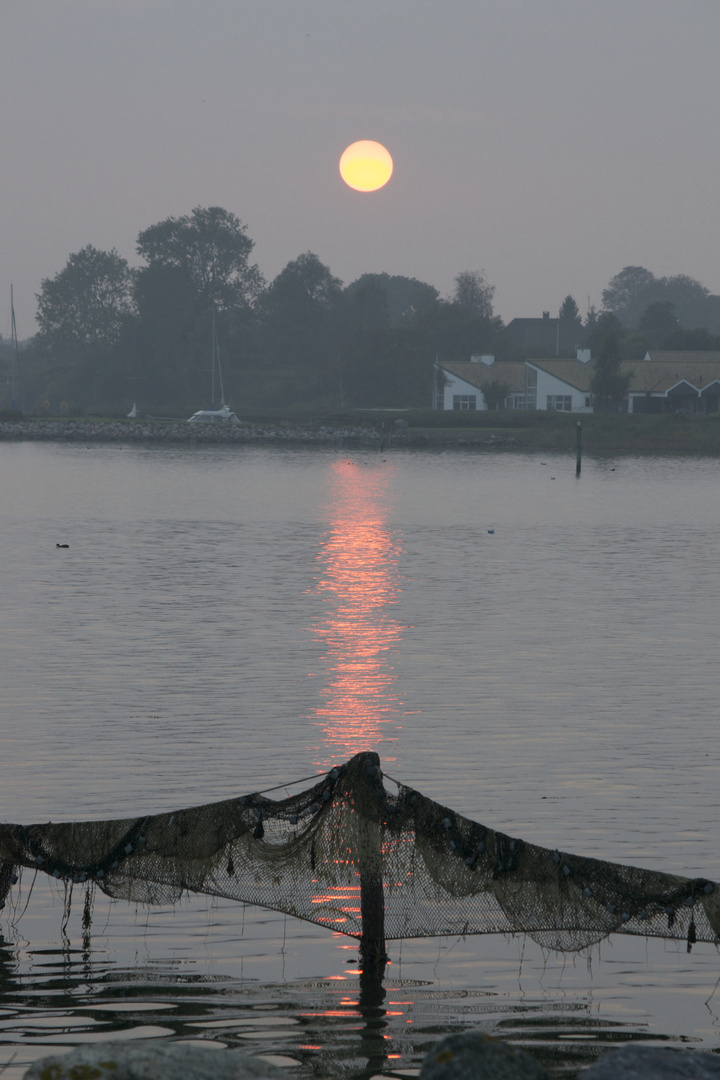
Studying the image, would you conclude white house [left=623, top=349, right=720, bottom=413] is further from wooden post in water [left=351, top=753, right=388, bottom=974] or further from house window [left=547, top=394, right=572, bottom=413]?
wooden post in water [left=351, top=753, right=388, bottom=974]

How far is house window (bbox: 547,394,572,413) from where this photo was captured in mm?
165250

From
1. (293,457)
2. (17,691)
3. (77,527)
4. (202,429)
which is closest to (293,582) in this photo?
(17,691)

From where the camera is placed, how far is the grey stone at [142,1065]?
6.74 metres

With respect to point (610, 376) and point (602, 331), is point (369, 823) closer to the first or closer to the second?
point (610, 376)

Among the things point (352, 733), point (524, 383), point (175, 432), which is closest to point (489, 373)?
point (524, 383)

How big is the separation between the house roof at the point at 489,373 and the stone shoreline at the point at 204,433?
43.6 feet

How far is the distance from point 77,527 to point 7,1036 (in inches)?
2094

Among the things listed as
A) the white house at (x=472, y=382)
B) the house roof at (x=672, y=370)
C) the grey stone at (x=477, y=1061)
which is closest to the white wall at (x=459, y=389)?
the white house at (x=472, y=382)

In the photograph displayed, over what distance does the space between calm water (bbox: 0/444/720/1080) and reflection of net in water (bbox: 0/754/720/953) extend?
0.67 metres

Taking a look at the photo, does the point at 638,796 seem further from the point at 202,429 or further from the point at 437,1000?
the point at 202,429

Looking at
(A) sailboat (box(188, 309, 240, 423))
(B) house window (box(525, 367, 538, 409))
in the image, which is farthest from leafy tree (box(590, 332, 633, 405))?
(A) sailboat (box(188, 309, 240, 423))

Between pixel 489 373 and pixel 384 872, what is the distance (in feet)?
554

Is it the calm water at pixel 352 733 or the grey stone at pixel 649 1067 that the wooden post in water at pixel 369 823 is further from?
the grey stone at pixel 649 1067

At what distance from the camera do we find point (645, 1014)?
1035cm
